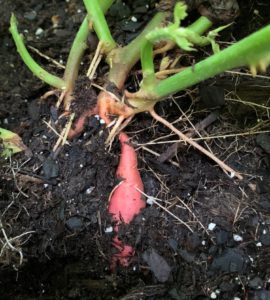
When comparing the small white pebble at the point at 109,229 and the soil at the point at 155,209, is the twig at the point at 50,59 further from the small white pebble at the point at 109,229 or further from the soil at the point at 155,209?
the small white pebble at the point at 109,229

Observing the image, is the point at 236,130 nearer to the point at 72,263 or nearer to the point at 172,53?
the point at 172,53

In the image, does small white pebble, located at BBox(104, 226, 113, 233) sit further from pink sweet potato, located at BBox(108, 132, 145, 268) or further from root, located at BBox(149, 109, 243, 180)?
root, located at BBox(149, 109, 243, 180)

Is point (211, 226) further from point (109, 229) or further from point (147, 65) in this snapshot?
point (147, 65)

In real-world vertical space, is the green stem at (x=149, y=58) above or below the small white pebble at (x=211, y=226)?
above

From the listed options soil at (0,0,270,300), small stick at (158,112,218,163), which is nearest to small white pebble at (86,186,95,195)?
soil at (0,0,270,300)

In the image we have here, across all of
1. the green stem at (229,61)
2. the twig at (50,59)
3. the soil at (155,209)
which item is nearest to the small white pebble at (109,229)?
the soil at (155,209)

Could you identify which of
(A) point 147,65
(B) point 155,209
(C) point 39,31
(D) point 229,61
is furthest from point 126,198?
(C) point 39,31

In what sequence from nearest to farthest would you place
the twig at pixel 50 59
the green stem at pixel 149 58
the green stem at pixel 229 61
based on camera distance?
1. the green stem at pixel 229 61
2. the green stem at pixel 149 58
3. the twig at pixel 50 59

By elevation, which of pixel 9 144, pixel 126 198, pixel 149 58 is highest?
pixel 149 58
